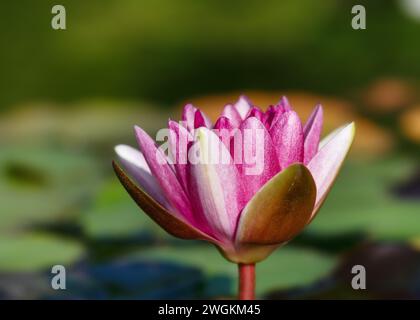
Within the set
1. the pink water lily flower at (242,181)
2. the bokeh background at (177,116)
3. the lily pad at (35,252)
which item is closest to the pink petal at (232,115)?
the pink water lily flower at (242,181)

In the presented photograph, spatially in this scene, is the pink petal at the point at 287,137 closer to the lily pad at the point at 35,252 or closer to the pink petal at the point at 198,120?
the pink petal at the point at 198,120

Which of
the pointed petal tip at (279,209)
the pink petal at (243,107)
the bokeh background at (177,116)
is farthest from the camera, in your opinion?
the bokeh background at (177,116)

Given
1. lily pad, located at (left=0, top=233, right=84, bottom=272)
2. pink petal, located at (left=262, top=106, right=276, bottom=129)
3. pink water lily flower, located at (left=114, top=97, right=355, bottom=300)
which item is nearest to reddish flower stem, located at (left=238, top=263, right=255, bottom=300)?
pink water lily flower, located at (left=114, top=97, right=355, bottom=300)

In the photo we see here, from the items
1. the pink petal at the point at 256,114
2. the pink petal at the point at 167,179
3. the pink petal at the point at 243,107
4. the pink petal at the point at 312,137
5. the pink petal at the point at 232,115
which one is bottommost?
the pink petal at the point at 167,179

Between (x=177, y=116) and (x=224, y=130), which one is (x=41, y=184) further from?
(x=224, y=130)

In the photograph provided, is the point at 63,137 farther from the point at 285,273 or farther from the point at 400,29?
the point at 400,29

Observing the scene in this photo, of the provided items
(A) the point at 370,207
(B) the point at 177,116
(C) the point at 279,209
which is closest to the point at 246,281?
(C) the point at 279,209

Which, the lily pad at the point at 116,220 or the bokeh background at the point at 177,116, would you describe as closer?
the bokeh background at the point at 177,116
